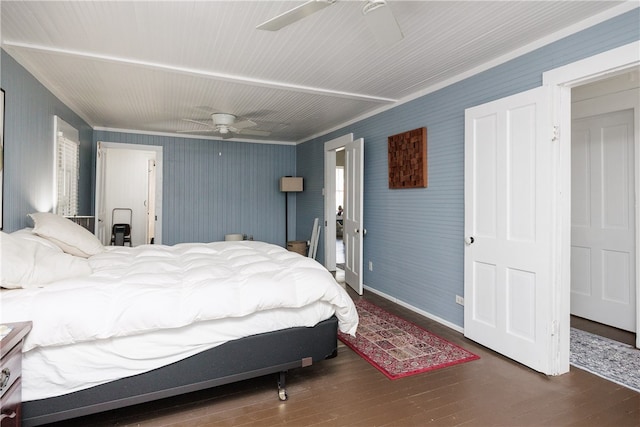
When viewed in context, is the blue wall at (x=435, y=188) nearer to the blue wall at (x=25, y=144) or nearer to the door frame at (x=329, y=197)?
the door frame at (x=329, y=197)

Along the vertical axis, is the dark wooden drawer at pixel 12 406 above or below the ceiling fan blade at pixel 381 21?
below

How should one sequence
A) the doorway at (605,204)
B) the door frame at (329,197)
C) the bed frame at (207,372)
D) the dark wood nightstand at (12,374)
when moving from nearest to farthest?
1. the dark wood nightstand at (12,374)
2. the bed frame at (207,372)
3. the doorway at (605,204)
4. the door frame at (329,197)

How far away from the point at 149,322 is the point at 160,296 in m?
0.15

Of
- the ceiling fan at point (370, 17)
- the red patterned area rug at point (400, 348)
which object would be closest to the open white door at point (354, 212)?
the red patterned area rug at point (400, 348)

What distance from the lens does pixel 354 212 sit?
4918 mm

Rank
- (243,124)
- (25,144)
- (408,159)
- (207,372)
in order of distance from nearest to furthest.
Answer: (207,372) < (25,144) < (408,159) < (243,124)

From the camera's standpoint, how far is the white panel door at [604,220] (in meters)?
3.40

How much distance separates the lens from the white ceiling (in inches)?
87.5

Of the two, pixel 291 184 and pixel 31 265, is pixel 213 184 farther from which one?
pixel 31 265

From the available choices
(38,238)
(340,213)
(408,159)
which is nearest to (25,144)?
(38,238)

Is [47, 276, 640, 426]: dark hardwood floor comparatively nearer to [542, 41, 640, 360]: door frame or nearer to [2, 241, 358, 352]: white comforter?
[542, 41, 640, 360]: door frame

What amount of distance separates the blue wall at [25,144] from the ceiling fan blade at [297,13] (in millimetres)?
2298

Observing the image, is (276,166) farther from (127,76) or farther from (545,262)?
(545,262)

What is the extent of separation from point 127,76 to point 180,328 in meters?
2.74
